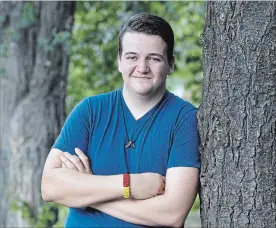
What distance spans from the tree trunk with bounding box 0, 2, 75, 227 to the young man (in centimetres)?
310

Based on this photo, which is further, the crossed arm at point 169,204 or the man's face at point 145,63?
the man's face at point 145,63

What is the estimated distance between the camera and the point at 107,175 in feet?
10.2

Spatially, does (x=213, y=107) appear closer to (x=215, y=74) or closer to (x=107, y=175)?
(x=215, y=74)

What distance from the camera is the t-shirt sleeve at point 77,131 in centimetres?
321

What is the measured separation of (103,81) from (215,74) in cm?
542

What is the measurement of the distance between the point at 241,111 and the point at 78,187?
33.6 inches

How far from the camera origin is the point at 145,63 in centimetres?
310

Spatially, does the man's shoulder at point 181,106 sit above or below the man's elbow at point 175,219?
above

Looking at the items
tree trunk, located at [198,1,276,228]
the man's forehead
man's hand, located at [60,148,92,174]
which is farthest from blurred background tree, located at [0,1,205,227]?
tree trunk, located at [198,1,276,228]

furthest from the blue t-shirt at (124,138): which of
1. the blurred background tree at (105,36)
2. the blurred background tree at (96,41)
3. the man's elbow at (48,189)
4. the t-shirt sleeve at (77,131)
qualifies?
the blurred background tree at (105,36)

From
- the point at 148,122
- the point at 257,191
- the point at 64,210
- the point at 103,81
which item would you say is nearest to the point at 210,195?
the point at 257,191

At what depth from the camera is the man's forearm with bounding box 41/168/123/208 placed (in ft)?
9.98

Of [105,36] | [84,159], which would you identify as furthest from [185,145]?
[105,36]

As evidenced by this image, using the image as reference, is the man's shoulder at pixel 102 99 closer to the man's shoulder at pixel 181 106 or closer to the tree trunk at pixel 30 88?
the man's shoulder at pixel 181 106
